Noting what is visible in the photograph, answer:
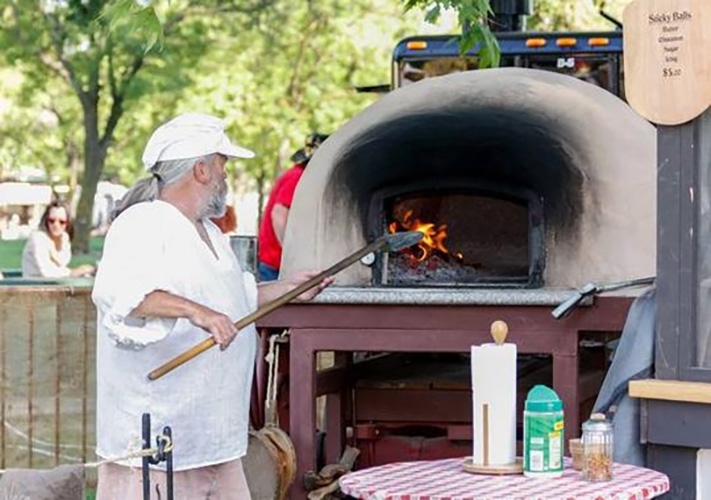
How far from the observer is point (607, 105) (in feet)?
23.3

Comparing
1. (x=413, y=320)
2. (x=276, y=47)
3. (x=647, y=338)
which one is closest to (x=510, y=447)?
(x=647, y=338)

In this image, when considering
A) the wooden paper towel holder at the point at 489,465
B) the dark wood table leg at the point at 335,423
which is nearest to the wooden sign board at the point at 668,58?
the wooden paper towel holder at the point at 489,465

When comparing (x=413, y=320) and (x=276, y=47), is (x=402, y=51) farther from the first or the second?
(x=276, y=47)

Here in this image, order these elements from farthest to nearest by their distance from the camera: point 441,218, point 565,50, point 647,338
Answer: point 565,50 → point 441,218 → point 647,338

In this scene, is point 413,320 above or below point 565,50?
below

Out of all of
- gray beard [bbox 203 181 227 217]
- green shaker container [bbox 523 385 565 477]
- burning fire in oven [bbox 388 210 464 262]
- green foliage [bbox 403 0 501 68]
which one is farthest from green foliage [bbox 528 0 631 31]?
green shaker container [bbox 523 385 565 477]

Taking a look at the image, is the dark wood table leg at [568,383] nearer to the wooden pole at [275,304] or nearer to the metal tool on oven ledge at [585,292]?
the metal tool on oven ledge at [585,292]

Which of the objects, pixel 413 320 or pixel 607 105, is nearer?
pixel 413 320

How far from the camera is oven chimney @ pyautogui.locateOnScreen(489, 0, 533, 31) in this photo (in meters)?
9.98

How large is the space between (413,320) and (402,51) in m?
3.70

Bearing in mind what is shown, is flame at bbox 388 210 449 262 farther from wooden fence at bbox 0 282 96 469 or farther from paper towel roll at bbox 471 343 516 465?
paper towel roll at bbox 471 343 516 465

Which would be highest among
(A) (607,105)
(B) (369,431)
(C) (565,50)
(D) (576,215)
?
(C) (565,50)

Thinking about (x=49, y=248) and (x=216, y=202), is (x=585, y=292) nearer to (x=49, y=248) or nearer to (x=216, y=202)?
(x=216, y=202)

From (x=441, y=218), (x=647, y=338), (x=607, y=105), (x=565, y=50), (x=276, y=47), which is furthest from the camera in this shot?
(x=276, y=47)
